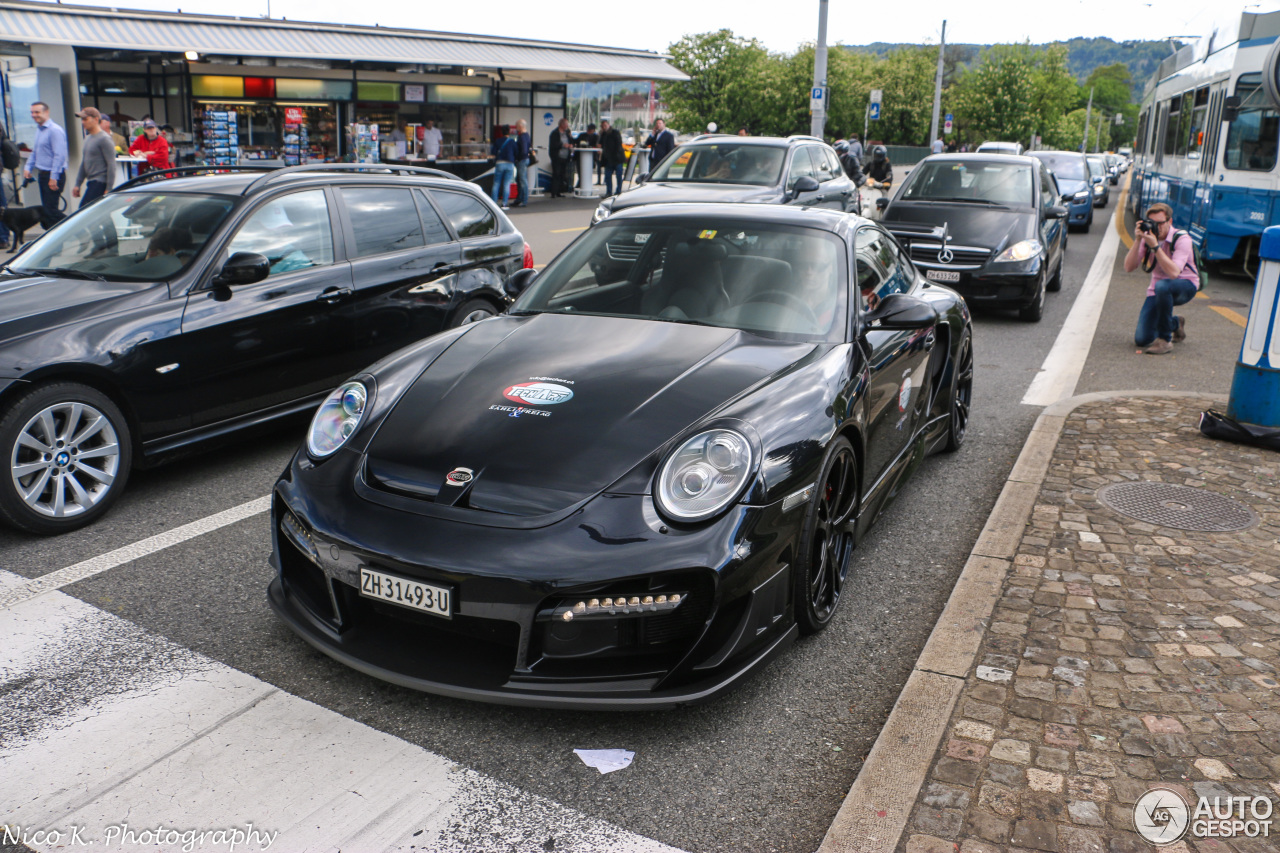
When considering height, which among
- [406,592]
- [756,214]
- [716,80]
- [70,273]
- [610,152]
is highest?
[716,80]

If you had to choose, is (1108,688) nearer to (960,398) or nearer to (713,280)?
(713,280)

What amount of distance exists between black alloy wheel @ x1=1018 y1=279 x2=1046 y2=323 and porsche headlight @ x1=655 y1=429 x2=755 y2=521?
8483 mm

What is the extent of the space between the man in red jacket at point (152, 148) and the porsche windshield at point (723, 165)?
731 cm

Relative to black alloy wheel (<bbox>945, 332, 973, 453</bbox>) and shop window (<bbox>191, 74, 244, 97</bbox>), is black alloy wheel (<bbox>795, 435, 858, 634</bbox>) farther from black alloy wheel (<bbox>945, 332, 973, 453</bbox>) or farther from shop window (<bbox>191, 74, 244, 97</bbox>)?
shop window (<bbox>191, 74, 244, 97</bbox>)

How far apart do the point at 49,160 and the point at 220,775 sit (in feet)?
41.9

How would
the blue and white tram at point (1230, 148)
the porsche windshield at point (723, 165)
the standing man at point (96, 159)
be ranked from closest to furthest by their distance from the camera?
the standing man at point (96, 159) < the porsche windshield at point (723, 165) < the blue and white tram at point (1230, 148)

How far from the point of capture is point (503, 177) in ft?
69.4

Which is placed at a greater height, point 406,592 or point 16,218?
point 16,218

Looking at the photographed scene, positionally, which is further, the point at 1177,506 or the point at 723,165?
the point at 723,165

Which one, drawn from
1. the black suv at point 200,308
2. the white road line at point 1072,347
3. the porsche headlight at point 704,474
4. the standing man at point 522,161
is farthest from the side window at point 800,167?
the porsche headlight at point 704,474

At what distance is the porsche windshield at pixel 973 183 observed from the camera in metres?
11.8

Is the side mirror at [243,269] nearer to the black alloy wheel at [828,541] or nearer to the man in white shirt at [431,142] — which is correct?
the black alloy wheel at [828,541]

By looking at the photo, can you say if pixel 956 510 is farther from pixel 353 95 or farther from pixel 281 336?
pixel 353 95

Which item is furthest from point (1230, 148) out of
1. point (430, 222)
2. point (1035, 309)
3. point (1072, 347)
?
point (430, 222)
